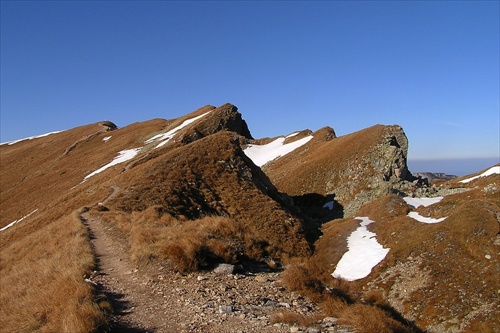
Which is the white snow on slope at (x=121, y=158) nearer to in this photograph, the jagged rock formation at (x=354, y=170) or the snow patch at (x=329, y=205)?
the jagged rock formation at (x=354, y=170)

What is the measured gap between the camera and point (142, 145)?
248 feet

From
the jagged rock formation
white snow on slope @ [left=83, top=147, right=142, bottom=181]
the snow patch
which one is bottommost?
the snow patch

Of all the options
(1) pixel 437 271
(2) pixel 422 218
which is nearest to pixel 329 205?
(2) pixel 422 218

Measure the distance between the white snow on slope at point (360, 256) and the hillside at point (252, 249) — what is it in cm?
22

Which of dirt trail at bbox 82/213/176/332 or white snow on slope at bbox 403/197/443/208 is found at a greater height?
dirt trail at bbox 82/213/176/332

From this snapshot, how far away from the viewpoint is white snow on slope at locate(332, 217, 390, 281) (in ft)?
90.9

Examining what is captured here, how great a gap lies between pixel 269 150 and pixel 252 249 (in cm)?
6240

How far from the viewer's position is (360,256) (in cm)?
3020

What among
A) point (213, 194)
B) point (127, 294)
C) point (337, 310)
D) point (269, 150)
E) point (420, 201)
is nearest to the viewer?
point (337, 310)

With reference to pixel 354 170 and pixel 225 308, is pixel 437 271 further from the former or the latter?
pixel 354 170

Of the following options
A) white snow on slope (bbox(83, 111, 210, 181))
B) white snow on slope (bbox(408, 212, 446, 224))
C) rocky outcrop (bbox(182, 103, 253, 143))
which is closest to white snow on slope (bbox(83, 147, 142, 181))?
white snow on slope (bbox(83, 111, 210, 181))

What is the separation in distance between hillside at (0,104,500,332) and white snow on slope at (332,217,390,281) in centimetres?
22

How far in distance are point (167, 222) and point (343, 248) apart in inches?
623

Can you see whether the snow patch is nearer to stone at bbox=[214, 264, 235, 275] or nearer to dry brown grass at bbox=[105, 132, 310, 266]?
dry brown grass at bbox=[105, 132, 310, 266]
